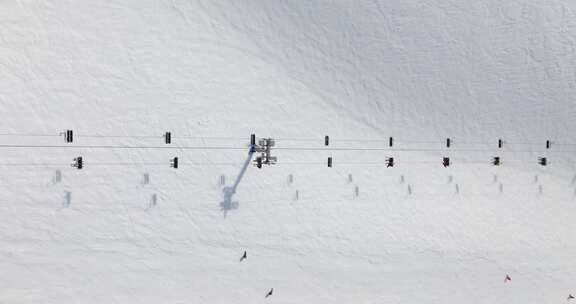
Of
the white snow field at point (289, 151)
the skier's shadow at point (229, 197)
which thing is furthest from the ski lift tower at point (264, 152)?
the skier's shadow at point (229, 197)

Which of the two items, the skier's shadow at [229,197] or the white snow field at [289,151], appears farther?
the skier's shadow at [229,197]

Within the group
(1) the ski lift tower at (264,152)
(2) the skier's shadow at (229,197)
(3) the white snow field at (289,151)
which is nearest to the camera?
(3) the white snow field at (289,151)

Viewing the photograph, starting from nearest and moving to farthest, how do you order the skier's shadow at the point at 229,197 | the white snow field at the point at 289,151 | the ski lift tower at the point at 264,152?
the white snow field at the point at 289,151
the skier's shadow at the point at 229,197
the ski lift tower at the point at 264,152

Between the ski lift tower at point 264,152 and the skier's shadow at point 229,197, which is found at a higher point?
the ski lift tower at point 264,152

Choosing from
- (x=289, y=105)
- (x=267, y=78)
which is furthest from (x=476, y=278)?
(x=267, y=78)

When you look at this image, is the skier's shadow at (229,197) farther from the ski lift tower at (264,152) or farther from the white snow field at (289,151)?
the ski lift tower at (264,152)

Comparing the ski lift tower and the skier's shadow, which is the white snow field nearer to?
the skier's shadow
